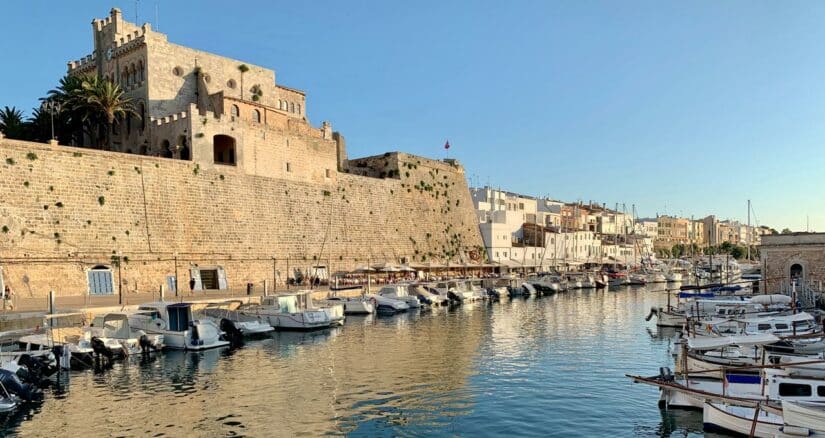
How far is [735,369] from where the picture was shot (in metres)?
12.6

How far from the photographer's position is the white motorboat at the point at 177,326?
21.3 m

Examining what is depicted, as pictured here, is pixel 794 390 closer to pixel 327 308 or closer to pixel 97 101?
pixel 327 308

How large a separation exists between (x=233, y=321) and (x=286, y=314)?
2512 mm

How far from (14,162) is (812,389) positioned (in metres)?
31.0

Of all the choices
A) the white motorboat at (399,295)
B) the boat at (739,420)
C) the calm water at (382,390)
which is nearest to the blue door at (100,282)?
the calm water at (382,390)

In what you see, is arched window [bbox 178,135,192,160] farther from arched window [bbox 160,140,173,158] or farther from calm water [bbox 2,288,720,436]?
calm water [bbox 2,288,720,436]

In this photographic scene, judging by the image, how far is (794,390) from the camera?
453 inches

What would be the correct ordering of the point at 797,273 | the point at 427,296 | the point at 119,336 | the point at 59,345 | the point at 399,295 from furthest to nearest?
the point at 427,296, the point at 399,295, the point at 797,273, the point at 119,336, the point at 59,345

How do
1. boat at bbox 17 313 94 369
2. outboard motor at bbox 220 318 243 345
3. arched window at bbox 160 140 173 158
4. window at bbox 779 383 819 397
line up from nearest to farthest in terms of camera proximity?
window at bbox 779 383 819 397 < boat at bbox 17 313 94 369 < outboard motor at bbox 220 318 243 345 < arched window at bbox 160 140 173 158

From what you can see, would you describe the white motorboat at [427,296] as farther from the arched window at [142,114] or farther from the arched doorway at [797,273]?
the arched window at [142,114]

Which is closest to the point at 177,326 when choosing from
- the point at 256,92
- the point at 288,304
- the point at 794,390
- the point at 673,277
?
the point at 288,304

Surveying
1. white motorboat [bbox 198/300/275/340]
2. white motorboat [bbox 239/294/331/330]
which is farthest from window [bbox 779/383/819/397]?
white motorboat [bbox 239/294/331/330]

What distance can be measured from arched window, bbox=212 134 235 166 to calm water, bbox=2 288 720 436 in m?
17.6

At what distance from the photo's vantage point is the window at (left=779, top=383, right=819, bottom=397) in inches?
448
